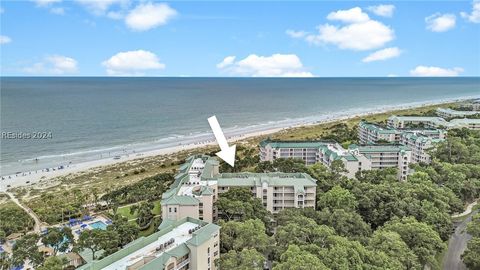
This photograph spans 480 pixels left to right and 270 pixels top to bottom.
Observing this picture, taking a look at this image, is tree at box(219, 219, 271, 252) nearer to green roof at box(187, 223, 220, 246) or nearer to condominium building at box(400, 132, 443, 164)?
green roof at box(187, 223, 220, 246)

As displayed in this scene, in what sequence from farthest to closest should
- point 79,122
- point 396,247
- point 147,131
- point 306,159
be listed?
1. point 79,122
2. point 147,131
3. point 306,159
4. point 396,247

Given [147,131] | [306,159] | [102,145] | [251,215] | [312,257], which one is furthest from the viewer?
[147,131]

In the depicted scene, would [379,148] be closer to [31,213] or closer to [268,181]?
[268,181]

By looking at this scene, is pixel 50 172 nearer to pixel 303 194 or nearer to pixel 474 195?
pixel 303 194

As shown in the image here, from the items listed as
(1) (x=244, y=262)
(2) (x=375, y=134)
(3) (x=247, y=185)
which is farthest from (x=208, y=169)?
(2) (x=375, y=134)

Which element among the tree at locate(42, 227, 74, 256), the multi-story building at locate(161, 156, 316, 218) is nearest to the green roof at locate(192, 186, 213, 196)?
the multi-story building at locate(161, 156, 316, 218)

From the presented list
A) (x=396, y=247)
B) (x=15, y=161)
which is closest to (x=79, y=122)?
(x=15, y=161)
